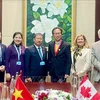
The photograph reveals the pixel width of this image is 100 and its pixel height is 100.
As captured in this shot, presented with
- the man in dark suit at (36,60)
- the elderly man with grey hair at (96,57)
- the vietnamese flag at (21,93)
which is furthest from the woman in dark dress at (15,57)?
the vietnamese flag at (21,93)

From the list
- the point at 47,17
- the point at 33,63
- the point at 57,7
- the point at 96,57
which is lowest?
the point at 33,63

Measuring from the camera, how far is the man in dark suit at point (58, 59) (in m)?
5.69

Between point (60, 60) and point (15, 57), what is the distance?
0.81 metres

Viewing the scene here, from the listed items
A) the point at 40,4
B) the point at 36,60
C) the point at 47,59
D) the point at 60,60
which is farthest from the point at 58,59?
the point at 40,4

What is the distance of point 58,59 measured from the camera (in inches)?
224

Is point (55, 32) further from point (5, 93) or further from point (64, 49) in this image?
point (5, 93)

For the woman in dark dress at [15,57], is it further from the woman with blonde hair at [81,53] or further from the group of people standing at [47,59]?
the woman with blonde hair at [81,53]

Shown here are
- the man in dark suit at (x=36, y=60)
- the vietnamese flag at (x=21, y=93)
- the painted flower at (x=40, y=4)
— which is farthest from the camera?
the painted flower at (x=40, y=4)

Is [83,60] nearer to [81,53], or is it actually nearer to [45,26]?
[81,53]

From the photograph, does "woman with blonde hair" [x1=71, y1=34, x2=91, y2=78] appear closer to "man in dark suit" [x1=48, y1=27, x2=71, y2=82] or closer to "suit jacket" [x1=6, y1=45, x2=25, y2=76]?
"man in dark suit" [x1=48, y1=27, x2=71, y2=82]

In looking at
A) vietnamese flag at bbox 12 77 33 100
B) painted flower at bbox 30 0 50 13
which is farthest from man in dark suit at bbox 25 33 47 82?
vietnamese flag at bbox 12 77 33 100

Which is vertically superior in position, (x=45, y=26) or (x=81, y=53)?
(x=45, y=26)

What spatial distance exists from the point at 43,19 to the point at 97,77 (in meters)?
2.42

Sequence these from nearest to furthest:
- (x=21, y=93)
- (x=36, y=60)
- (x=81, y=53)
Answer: (x=21, y=93) → (x=36, y=60) → (x=81, y=53)
